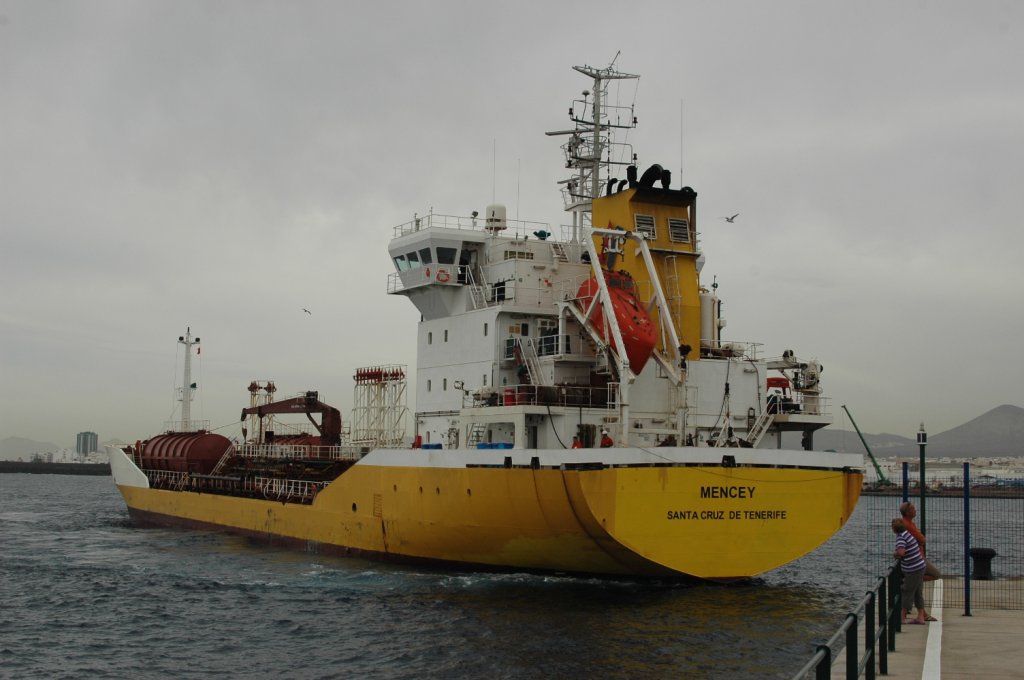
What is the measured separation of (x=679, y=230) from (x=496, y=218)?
5948 mm

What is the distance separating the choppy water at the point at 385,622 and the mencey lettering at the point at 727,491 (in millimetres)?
1958

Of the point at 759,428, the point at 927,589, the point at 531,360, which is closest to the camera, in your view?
the point at 927,589

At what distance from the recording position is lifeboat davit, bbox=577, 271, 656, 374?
818 inches

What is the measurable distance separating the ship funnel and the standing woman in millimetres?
16571

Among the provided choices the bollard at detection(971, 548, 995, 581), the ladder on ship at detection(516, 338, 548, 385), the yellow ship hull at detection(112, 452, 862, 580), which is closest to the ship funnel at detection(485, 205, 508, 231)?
the ladder on ship at detection(516, 338, 548, 385)

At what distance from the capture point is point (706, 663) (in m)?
14.7

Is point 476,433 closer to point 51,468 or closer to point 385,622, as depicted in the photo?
point 385,622

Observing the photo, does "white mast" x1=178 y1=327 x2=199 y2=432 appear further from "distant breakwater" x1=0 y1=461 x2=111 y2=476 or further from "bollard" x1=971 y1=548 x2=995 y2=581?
"distant breakwater" x1=0 y1=461 x2=111 y2=476

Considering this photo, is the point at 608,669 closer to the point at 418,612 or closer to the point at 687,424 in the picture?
the point at 418,612

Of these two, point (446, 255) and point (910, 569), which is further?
point (446, 255)

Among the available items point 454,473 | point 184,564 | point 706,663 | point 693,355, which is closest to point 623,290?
point 693,355

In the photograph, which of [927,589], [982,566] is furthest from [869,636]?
[982,566]

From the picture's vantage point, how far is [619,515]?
18.6m

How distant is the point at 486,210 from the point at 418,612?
1255 cm
